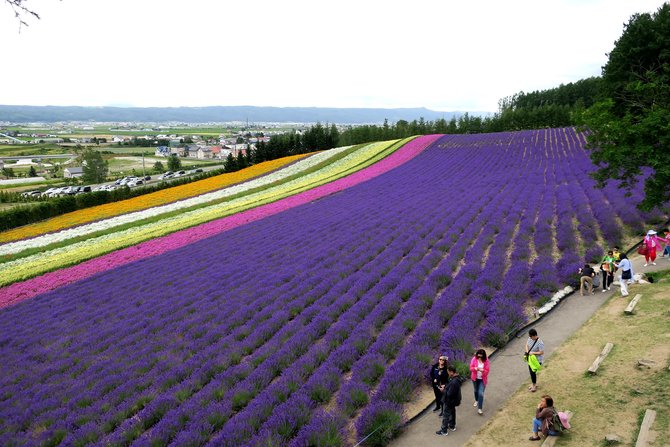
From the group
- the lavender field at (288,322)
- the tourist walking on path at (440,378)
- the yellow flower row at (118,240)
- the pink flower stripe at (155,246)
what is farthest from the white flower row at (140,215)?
the tourist walking on path at (440,378)

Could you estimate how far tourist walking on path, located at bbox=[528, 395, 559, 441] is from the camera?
6.93 meters

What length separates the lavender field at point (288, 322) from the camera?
318 inches

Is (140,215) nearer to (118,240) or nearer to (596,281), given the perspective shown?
(118,240)

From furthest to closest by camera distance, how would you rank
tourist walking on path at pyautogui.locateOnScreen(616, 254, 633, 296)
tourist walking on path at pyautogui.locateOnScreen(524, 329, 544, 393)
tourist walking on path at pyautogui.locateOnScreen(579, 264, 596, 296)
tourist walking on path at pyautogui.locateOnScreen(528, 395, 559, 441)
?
1. tourist walking on path at pyautogui.locateOnScreen(579, 264, 596, 296)
2. tourist walking on path at pyautogui.locateOnScreen(616, 254, 633, 296)
3. tourist walking on path at pyautogui.locateOnScreen(524, 329, 544, 393)
4. tourist walking on path at pyautogui.locateOnScreen(528, 395, 559, 441)

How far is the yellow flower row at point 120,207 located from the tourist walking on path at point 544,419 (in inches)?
1695

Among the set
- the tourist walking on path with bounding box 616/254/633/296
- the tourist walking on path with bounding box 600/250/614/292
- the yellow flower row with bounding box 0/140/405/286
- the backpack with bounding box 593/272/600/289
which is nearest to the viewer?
the tourist walking on path with bounding box 616/254/633/296

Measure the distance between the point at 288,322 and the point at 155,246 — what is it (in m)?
17.4

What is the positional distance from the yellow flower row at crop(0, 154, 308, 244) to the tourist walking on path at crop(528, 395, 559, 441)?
43054 mm

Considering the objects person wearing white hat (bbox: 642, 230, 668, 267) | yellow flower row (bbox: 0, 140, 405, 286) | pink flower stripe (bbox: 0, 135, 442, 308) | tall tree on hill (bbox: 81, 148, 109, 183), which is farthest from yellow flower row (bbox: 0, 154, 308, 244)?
tall tree on hill (bbox: 81, 148, 109, 183)

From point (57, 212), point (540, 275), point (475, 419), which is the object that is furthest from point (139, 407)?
point (57, 212)

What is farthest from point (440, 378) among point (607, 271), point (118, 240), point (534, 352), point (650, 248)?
point (118, 240)

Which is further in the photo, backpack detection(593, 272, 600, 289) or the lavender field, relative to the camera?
backpack detection(593, 272, 600, 289)

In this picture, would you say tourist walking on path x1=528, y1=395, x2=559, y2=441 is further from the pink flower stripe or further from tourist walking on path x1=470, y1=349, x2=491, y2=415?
the pink flower stripe

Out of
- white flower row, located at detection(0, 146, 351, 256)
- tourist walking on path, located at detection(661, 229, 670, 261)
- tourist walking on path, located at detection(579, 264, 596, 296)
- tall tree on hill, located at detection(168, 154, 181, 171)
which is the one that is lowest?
tall tree on hill, located at detection(168, 154, 181, 171)
